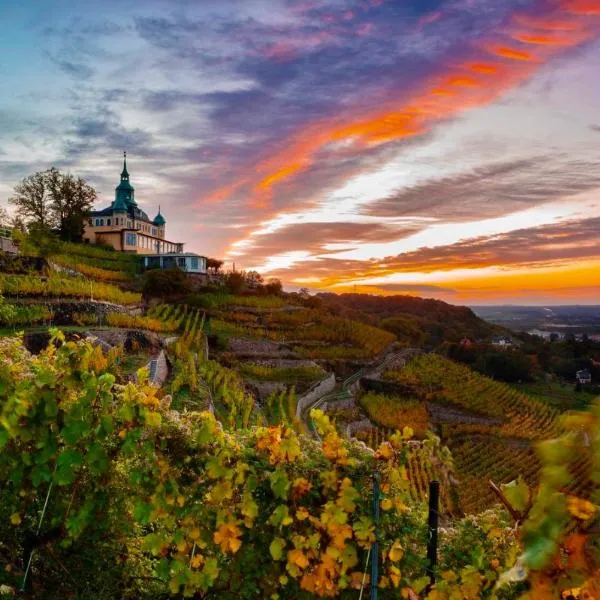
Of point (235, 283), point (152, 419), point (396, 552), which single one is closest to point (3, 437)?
point (152, 419)

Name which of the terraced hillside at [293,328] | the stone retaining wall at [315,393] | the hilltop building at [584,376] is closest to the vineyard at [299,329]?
the terraced hillside at [293,328]

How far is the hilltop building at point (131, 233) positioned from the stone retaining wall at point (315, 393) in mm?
19077

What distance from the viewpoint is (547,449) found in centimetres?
120

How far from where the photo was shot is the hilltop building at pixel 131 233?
4166 centimetres

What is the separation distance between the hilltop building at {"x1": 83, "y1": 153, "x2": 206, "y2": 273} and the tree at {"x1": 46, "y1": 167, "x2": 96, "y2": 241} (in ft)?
5.34

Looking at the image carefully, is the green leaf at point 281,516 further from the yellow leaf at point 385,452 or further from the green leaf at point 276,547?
the yellow leaf at point 385,452

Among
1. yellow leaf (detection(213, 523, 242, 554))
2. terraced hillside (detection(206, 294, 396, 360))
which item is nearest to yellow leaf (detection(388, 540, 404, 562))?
yellow leaf (detection(213, 523, 242, 554))

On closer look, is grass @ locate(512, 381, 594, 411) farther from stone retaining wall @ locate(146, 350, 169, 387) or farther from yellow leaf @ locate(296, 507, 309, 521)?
yellow leaf @ locate(296, 507, 309, 521)

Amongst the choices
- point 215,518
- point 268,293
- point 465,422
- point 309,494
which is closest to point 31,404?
point 215,518

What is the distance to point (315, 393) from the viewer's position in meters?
24.7

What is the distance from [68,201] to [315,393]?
26.6 m

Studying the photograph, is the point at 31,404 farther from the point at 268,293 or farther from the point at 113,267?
the point at 268,293

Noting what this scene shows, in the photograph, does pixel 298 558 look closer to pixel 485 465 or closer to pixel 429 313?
pixel 485 465

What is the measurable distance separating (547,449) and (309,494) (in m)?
1.36
